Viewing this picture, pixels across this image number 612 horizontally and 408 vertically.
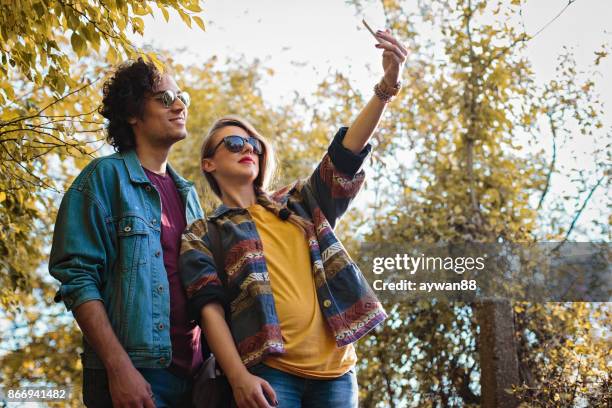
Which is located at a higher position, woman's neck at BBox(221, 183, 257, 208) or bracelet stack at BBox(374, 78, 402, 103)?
bracelet stack at BBox(374, 78, 402, 103)

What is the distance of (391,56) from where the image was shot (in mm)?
2240

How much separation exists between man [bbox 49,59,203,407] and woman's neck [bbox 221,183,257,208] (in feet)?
0.46

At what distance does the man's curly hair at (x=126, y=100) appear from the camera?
8.48ft

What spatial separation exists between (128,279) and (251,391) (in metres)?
0.50

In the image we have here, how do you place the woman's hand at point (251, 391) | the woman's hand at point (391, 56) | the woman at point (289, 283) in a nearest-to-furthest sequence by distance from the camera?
1. the woman's hand at point (251, 391)
2. the woman at point (289, 283)
3. the woman's hand at point (391, 56)

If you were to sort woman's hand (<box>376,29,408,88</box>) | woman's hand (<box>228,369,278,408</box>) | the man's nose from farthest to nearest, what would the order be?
the man's nose → woman's hand (<box>376,29,408,88</box>) → woman's hand (<box>228,369,278,408</box>)

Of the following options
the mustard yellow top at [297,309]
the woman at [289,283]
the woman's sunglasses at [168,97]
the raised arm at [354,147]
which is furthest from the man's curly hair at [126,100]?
the raised arm at [354,147]

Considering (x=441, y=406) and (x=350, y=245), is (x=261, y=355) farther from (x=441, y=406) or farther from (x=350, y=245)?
(x=350, y=245)

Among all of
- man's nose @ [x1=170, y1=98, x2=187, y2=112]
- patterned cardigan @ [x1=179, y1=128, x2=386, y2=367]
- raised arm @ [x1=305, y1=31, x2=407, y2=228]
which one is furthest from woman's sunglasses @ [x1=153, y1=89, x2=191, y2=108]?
raised arm @ [x1=305, y1=31, x2=407, y2=228]

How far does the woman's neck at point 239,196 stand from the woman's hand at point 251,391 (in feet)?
1.99

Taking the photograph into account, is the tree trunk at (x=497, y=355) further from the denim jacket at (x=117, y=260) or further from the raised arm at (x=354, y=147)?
the denim jacket at (x=117, y=260)

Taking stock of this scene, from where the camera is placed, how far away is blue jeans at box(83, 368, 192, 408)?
2139 millimetres

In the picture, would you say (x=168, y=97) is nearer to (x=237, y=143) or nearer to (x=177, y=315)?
(x=237, y=143)

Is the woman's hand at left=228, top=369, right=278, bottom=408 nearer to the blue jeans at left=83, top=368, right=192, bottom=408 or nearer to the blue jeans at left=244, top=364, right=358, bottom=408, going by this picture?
the blue jeans at left=244, top=364, right=358, bottom=408
